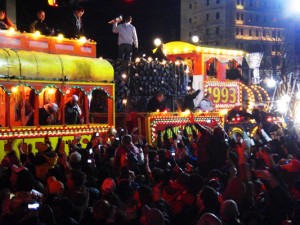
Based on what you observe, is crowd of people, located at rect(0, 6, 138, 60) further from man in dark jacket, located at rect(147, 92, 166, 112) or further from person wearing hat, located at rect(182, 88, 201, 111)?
person wearing hat, located at rect(182, 88, 201, 111)

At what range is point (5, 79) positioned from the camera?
48.2 ft

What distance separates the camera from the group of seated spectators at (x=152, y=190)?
6438 millimetres

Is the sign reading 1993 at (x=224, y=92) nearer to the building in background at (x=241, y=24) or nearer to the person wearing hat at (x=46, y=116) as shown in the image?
the person wearing hat at (x=46, y=116)

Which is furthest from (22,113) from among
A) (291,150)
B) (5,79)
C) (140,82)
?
(291,150)

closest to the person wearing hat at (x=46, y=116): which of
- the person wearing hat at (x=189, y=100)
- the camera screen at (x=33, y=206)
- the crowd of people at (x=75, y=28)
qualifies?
the crowd of people at (x=75, y=28)

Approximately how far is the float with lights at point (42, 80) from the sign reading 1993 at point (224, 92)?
6.82 meters

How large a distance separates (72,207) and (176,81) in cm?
1400

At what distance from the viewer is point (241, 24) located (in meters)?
87.7

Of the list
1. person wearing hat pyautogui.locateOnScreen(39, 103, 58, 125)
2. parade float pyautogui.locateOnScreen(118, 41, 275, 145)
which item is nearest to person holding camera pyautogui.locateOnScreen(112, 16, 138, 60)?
parade float pyautogui.locateOnScreen(118, 41, 275, 145)

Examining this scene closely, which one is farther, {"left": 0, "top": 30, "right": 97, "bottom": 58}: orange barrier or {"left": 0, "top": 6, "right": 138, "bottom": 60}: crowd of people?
{"left": 0, "top": 6, "right": 138, "bottom": 60}: crowd of people

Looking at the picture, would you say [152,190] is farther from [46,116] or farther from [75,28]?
[75,28]

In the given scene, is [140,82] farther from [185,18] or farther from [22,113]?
[185,18]

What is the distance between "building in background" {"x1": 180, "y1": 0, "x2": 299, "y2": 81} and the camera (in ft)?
277

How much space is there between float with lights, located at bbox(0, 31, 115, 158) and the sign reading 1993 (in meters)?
6.82
